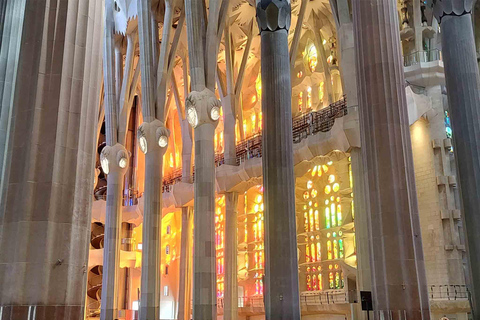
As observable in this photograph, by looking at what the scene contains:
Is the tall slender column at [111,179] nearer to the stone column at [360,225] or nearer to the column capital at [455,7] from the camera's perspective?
the stone column at [360,225]

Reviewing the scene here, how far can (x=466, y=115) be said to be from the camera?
1177 centimetres

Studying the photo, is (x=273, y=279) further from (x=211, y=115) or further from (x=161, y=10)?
(x=161, y=10)

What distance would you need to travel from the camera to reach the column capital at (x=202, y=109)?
16.5m

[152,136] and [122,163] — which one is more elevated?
[152,136]

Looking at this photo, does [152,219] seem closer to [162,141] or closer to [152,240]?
[152,240]

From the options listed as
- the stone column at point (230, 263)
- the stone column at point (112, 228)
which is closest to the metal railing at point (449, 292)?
the stone column at point (230, 263)

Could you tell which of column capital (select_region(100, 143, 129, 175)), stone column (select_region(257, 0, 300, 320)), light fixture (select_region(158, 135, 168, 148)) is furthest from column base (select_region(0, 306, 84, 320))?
column capital (select_region(100, 143, 129, 175))

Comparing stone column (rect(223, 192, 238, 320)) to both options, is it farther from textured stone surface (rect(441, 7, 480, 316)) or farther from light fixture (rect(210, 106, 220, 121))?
textured stone surface (rect(441, 7, 480, 316))

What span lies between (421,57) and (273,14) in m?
7.41

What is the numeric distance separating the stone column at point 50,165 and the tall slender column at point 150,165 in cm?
1252

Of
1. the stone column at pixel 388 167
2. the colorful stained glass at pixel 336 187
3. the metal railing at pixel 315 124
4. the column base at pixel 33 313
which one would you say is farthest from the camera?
the colorful stained glass at pixel 336 187

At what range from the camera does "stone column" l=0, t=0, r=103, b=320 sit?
5.80 meters

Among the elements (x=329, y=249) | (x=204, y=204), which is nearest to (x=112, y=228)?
(x=204, y=204)

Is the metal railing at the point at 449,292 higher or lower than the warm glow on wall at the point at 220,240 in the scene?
lower
